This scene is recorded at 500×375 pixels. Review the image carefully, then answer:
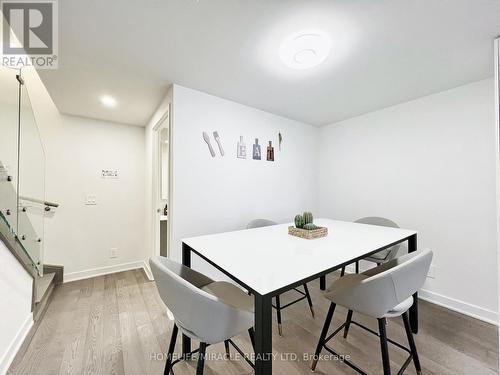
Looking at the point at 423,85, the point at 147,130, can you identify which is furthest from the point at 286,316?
the point at 147,130

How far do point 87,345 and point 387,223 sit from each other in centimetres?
289

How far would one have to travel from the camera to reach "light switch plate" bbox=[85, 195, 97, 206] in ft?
9.07

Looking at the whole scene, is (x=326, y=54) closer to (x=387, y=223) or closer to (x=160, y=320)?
(x=387, y=223)

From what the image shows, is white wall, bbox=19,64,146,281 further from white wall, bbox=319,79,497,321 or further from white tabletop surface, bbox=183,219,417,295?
white wall, bbox=319,79,497,321

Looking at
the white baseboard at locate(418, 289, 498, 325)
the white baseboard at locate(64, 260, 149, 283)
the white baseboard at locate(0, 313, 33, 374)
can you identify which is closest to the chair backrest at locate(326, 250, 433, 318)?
the white baseboard at locate(418, 289, 498, 325)

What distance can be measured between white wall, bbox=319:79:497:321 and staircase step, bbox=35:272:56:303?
379 cm

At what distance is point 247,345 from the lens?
1.54m

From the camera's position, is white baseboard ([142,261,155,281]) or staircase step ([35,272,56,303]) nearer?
staircase step ([35,272,56,303])

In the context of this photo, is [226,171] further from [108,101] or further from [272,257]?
[108,101]

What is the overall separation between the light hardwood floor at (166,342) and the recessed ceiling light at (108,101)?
222 cm

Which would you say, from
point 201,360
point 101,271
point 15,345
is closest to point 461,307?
point 201,360

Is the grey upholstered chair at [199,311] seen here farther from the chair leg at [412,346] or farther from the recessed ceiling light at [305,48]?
the recessed ceiling light at [305,48]

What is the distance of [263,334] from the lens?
74cm

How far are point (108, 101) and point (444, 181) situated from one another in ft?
12.4
